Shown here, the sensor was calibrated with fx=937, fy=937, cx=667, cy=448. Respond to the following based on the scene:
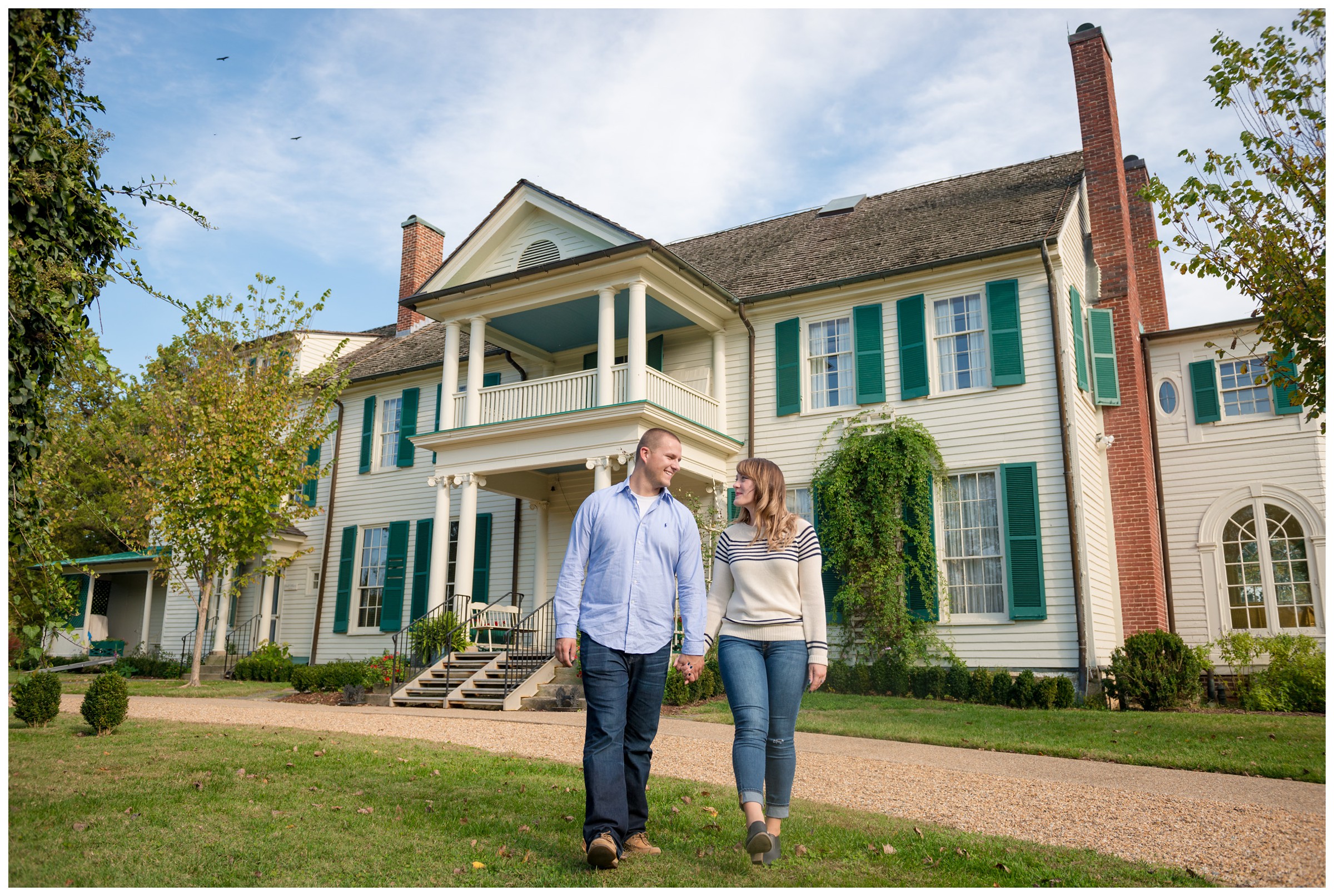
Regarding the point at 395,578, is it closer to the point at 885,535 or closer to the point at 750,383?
the point at 750,383

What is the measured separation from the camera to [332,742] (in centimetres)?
814

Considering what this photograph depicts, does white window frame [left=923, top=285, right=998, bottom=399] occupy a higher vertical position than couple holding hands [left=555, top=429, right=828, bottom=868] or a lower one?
higher

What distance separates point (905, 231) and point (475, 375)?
7.69 metres

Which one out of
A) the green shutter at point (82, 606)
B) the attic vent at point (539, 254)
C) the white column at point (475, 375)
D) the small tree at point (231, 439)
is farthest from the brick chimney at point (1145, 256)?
the green shutter at point (82, 606)

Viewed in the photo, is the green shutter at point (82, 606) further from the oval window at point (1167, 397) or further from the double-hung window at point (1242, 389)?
the double-hung window at point (1242, 389)

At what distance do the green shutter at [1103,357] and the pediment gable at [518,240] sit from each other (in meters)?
8.24

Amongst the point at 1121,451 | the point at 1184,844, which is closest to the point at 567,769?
the point at 1184,844

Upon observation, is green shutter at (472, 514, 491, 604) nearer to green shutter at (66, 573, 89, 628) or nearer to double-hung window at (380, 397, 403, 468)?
double-hung window at (380, 397, 403, 468)

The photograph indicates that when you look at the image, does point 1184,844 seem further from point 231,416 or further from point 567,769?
point 231,416

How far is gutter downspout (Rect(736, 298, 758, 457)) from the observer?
1576cm

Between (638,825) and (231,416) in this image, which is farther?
(231,416)

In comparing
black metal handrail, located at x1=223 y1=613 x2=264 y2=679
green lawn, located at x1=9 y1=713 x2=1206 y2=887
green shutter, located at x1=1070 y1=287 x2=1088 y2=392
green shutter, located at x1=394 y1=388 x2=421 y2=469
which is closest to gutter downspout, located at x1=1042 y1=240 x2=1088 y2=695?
green shutter, located at x1=1070 y1=287 x2=1088 y2=392

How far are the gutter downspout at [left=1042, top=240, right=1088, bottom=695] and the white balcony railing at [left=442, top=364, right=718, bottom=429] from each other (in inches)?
215

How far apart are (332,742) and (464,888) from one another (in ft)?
16.1
